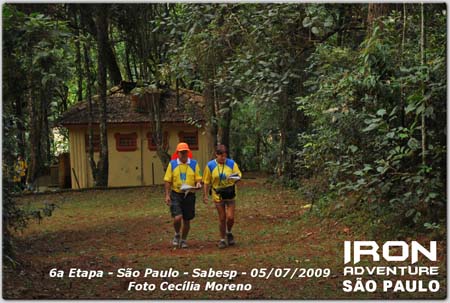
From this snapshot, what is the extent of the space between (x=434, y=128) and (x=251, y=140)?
2124 centimetres

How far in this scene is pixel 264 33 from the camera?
12469mm

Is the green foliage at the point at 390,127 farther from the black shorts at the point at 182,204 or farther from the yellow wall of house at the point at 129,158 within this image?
the yellow wall of house at the point at 129,158

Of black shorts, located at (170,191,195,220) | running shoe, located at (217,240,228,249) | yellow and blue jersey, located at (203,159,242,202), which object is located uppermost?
yellow and blue jersey, located at (203,159,242,202)

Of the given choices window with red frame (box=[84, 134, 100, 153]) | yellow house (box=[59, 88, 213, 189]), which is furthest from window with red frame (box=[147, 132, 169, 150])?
window with red frame (box=[84, 134, 100, 153])

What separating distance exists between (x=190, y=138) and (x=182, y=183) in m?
15.5

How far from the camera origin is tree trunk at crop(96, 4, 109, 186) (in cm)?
2275

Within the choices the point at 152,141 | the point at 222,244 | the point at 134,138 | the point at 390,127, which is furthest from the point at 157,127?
the point at 390,127

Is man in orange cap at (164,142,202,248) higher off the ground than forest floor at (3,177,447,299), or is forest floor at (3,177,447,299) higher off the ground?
man in orange cap at (164,142,202,248)

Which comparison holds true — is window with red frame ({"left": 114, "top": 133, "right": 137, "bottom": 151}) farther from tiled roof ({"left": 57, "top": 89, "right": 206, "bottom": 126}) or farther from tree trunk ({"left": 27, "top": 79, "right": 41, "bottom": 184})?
tree trunk ({"left": 27, "top": 79, "right": 41, "bottom": 184})

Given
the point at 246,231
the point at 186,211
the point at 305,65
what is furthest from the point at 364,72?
the point at 305,65

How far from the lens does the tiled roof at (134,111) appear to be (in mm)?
24375

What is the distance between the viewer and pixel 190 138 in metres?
25.3

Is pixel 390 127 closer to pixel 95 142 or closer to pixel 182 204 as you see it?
pixel 182 204

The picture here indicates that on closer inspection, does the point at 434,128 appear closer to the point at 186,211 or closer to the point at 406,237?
the point at 406,237
